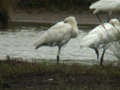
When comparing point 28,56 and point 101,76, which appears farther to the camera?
point 28,56

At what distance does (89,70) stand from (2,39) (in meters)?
6.49

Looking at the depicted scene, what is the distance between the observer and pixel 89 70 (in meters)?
9.30

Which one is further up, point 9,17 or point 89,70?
point 9,17

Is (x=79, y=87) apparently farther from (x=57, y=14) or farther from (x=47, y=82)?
(x=57, y=14)

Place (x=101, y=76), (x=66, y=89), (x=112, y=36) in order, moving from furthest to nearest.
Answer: (x=112, y=36) → (x=101, y=76) → (x=66, y=89)

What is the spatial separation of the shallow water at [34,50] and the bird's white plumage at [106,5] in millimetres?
1303

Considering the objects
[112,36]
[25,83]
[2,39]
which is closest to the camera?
[25,83]

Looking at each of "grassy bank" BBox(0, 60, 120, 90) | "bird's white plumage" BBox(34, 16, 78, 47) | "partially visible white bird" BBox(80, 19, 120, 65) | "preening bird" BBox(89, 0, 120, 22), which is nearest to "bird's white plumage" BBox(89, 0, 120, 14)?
"preening bird" BBox(89, 0, 120, 22)

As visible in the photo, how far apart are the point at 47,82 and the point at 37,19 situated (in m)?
11.3

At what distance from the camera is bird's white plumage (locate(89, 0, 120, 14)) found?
10422 millimetres

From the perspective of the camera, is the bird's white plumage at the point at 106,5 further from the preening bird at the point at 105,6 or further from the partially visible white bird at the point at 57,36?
the partially visible white bird at the point at 57,36

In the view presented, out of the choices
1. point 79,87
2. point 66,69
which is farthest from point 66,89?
point 66,69

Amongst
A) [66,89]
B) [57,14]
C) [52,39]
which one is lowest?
[66,89]

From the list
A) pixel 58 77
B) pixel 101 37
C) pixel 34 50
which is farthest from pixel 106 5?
pixel 34 50
